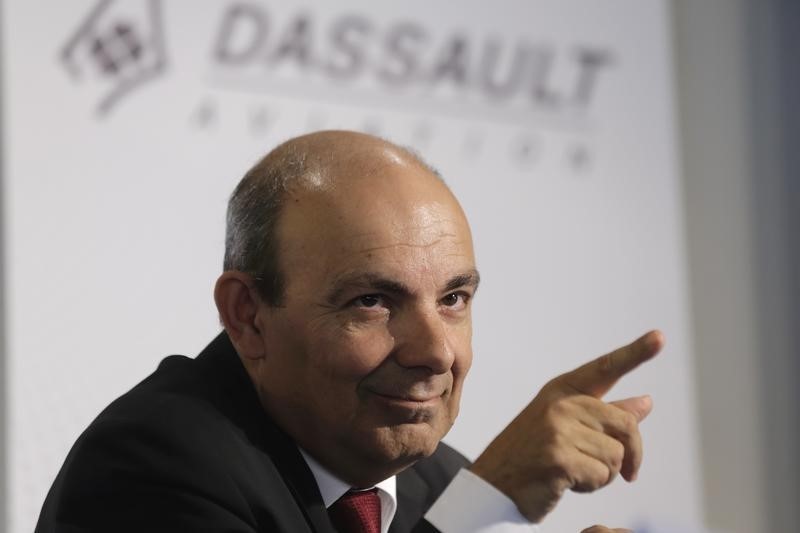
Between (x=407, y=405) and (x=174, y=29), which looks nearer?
(x=407, y=405)

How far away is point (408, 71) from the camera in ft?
11.2

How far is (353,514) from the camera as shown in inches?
64.6

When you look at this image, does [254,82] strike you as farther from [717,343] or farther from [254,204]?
[717,343]

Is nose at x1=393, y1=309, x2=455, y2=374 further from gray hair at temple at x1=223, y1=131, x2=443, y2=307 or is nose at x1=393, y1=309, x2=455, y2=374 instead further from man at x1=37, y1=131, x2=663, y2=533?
gray hair at temple at x1=223, y1=131, x2=443, y2=307

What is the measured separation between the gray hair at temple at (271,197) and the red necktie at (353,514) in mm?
304

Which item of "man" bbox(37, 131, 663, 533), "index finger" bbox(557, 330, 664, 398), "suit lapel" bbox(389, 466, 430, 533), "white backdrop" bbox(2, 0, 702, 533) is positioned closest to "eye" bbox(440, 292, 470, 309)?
"man" bbox(37, 131, 663, 533)

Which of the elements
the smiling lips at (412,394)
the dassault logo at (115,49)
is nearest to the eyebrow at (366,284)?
the smiling lips at (412,394)

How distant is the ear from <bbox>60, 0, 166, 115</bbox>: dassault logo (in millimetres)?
1386

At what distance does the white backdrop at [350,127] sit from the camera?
2793 mm

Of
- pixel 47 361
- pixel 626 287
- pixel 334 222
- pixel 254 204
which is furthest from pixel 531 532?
pixel 626 287

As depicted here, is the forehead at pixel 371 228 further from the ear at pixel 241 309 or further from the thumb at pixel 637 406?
the thumb at pixel 637 406

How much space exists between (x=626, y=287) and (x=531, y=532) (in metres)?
2.54

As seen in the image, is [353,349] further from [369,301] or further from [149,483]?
[149,483]

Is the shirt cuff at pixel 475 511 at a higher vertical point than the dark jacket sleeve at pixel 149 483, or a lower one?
lower
